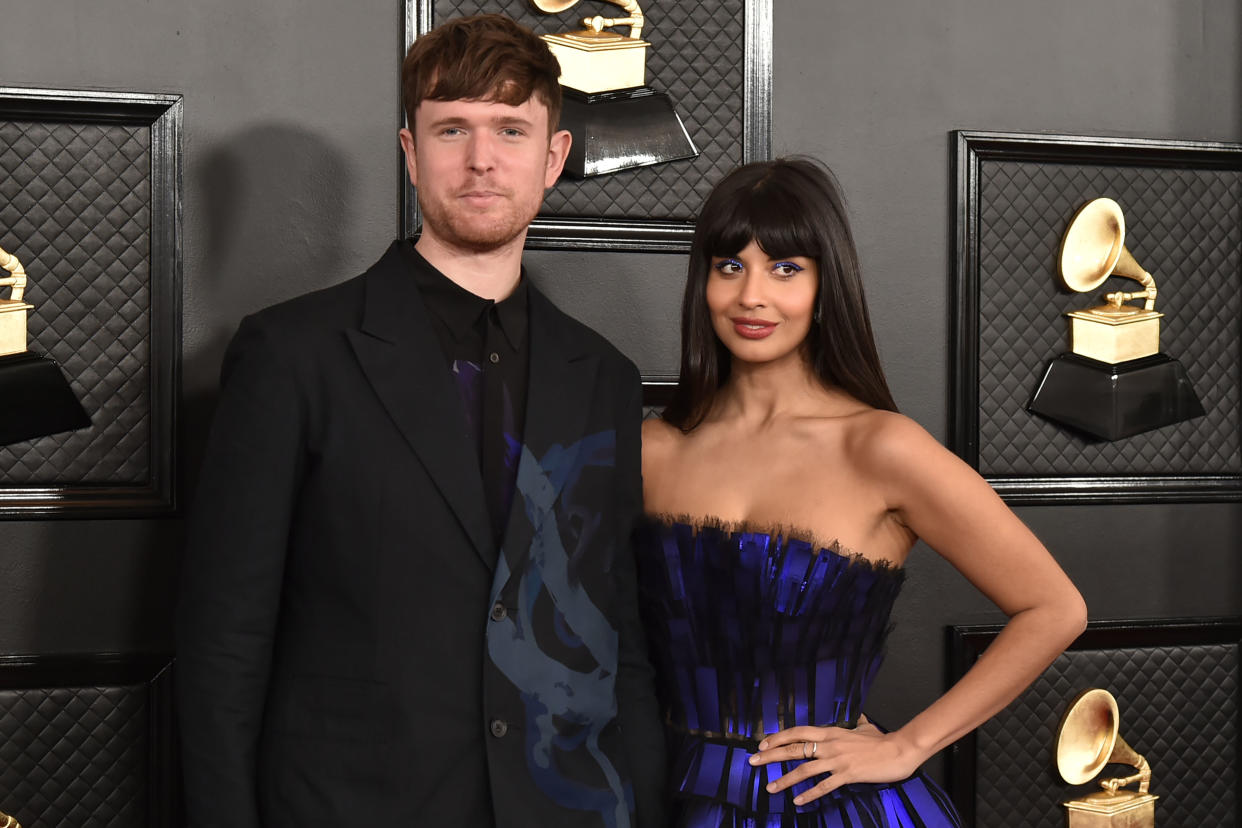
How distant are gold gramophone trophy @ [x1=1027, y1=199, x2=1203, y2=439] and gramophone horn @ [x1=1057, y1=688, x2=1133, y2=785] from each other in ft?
2.13

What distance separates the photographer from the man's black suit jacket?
5.50ft

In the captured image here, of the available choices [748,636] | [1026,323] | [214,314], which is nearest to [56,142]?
[214,314]

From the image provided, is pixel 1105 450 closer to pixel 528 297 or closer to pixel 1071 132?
pixel 1071 132

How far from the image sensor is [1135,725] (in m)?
2.94

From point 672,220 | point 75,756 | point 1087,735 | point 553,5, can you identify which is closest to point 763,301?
point 672,220

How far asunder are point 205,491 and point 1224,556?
2.48m

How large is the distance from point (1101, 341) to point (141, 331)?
2167mm

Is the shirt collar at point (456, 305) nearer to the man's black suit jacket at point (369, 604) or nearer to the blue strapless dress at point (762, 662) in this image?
the man's black suit jacket at point (369, 604)

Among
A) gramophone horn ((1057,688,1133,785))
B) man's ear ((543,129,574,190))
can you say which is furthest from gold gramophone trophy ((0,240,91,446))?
gramophone horn ((1057,688,1133,785))

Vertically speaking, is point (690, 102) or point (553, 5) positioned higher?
point (553, 5)

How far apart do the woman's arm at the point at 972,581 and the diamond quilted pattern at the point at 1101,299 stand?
0.81 meters

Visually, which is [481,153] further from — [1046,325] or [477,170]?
[1046,325]

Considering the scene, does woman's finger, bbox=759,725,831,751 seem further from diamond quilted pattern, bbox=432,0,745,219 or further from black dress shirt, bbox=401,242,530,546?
diamond quilted pattern, bbox=432,0,745,219

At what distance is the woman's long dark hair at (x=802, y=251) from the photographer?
2.07m
